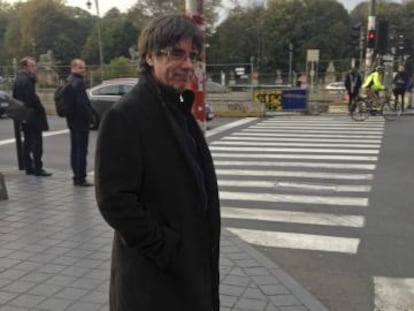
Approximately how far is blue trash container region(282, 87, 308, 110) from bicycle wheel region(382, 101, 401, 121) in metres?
3.75

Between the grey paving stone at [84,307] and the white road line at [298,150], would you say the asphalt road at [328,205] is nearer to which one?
the white road line at [298,150]

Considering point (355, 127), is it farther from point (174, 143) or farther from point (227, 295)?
point (174, 143)

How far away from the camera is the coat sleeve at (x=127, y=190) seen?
219 centimetres

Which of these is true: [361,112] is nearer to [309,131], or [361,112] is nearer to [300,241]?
[309,131]

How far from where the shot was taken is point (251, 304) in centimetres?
427

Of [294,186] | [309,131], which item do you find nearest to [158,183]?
[294,186]

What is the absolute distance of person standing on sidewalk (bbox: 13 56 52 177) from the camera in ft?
31.1

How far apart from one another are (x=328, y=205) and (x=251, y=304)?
3966 millimetres

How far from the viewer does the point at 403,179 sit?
9695 millimetres

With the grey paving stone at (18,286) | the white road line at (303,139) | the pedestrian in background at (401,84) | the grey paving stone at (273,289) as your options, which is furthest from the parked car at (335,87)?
the grey paving stone at (18,286)

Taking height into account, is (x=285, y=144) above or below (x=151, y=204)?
below

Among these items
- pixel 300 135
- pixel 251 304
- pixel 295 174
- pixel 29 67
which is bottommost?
pixel 300 135

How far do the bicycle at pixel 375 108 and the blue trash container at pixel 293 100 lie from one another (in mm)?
2953

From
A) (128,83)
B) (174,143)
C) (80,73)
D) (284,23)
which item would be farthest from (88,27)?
(174,143)
